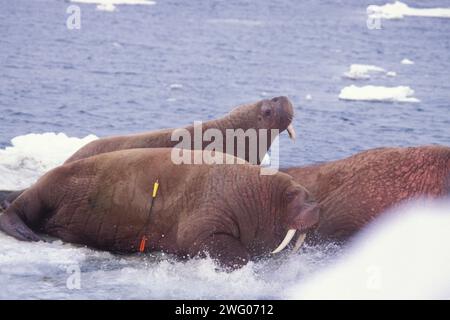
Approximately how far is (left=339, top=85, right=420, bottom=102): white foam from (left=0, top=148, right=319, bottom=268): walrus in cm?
1397

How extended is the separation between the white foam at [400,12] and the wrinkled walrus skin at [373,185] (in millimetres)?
32327

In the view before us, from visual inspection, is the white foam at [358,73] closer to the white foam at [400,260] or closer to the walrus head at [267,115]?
the walrus head at [267,115]

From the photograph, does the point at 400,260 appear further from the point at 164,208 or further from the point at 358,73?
the point at 358,73

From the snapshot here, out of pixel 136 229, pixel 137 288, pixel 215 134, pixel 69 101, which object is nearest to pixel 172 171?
pixel 136 229

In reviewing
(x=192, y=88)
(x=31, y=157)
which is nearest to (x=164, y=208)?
(x=31, y=157)

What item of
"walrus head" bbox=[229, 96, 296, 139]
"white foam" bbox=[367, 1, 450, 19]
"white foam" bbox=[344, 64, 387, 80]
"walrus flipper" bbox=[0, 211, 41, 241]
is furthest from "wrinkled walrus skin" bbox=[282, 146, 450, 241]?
"white foam" bbox=[367, 1, 450, 19]

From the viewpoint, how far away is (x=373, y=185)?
8289mm

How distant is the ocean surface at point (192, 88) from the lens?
7.52m

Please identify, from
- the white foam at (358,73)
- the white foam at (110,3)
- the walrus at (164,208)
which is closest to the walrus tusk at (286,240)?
the walrus at (164,208)

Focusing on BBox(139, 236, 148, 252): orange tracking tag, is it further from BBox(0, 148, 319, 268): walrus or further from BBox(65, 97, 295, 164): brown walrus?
BBox(65, 97, 295, 164): brown walrus

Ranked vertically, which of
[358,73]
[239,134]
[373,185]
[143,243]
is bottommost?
[358,73]

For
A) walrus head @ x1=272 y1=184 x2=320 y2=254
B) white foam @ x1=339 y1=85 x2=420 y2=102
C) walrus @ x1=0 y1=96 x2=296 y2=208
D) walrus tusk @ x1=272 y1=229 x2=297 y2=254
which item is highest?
walrus @ x1=0 y1=96 x2=296 y2=208

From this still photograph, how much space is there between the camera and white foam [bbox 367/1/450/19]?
134 ft

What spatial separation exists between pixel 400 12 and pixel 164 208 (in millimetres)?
35363
